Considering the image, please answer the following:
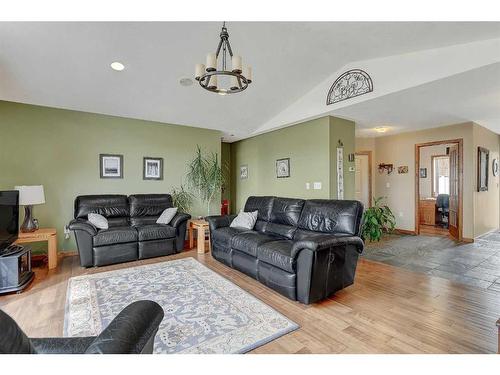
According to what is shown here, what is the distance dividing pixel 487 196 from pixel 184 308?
6.92 meters

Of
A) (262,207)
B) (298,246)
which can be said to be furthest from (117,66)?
(298,246)

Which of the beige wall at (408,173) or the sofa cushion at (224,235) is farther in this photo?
the beige wall at (408,173)

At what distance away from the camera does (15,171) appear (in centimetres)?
400

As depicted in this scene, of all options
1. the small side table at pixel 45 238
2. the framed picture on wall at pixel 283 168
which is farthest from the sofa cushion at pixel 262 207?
the small side table at pixel 45 238

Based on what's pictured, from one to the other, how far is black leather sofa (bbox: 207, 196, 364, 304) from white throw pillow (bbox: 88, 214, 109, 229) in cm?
159

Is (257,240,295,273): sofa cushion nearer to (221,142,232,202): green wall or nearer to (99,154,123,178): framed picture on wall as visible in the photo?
(99,154,123,178): framed picture on wall

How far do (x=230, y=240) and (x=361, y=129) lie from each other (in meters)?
3.93

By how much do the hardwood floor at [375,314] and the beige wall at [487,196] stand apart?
3292mm

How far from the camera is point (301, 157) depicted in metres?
5.10

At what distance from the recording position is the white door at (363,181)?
6570mm

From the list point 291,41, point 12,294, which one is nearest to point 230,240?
point 12,294

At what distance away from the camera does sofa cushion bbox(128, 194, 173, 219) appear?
451 cm

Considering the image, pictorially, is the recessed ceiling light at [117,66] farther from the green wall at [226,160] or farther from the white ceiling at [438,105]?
the green wall at [226,160]
